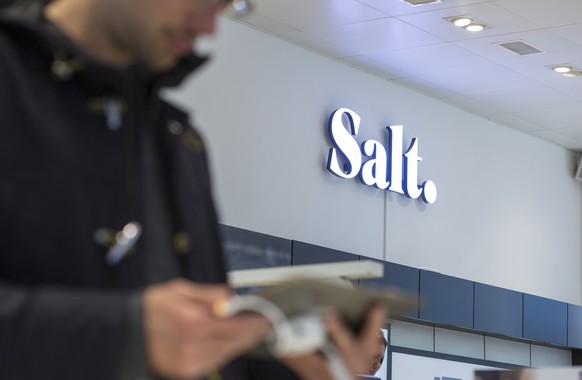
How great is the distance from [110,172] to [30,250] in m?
0.15

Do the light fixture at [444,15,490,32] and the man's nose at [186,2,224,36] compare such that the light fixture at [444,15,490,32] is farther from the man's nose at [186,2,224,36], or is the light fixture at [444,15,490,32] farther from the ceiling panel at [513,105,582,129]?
the man's nose at [186,2,224,36]

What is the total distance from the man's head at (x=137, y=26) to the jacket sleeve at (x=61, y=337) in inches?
13.2

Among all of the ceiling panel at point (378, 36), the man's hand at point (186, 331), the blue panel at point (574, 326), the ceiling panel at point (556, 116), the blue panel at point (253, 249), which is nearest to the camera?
the man's hand at point (186, 331)

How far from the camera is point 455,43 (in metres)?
10.2

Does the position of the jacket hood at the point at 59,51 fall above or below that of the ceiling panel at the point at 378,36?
below

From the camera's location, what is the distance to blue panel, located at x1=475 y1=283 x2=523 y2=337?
12.0 meters

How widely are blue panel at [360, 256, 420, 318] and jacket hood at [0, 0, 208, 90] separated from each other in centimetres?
910

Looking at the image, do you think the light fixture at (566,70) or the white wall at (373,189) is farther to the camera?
the light fixture at (566,70)

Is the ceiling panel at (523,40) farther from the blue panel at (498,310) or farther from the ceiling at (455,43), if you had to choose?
the blue panel at (498,310)

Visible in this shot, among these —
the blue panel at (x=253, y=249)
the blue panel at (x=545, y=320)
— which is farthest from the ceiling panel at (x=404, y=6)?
the blue panel at (x=545, y=320)

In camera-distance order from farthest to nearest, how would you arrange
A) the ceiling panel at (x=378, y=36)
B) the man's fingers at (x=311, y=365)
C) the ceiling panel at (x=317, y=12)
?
the ceiling panel at (x=378, y=36) → the ceiling panel at (x=317, y=12) → the man's fingers at (x=311, y=365)

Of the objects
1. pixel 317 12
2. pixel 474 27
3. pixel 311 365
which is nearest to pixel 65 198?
pixel 311 365

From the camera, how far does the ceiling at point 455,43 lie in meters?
9.29

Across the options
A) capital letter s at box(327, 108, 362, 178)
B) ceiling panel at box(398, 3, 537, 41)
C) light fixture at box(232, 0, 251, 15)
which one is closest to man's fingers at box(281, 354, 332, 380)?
light fixture at box(232, 0, 251, 15)
